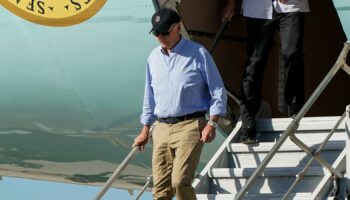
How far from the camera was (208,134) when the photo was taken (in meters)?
5.56

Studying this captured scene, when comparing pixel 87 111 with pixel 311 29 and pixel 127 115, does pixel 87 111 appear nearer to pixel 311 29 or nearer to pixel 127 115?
pixel 127 115

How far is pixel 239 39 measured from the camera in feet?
26.3

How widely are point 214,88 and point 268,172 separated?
1.04m

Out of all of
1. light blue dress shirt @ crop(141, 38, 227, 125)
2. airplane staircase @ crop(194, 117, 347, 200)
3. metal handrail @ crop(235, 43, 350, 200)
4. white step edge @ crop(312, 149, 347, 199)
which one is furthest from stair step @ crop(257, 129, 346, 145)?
light blue dress shirt @ crop(141, 38, 227, 125)

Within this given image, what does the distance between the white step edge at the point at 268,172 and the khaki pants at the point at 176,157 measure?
82cm

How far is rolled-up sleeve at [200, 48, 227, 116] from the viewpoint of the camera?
5645mm

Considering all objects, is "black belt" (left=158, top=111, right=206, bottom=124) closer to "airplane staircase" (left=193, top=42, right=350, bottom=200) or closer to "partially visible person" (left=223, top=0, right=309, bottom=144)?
"airplane staircase" (left=193, top=42, right=350, bottom=200)

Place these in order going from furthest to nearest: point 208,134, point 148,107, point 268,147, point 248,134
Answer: point 248,134, point 268,147, point 148,107, point 208,134

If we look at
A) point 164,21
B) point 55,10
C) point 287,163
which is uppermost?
point 55,10

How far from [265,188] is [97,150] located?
159cm

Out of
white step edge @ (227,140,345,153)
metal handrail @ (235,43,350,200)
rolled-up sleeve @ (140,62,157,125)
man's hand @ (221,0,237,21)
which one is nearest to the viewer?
metal handrail @ (235,43,350,200)

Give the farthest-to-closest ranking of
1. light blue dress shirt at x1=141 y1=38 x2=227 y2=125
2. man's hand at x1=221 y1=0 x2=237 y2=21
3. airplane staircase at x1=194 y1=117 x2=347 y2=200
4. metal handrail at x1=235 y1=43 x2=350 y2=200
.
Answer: man's hand at x1=221 y1=0 x2=237 y2=21
airplane staircase at x1=194 y1=117 x2=347 y2=200
metal handrail at x1=235 y1=43 x2=350 y2=200
light blue dress shirt at x1=141 y1=38 x2=227 y2=125

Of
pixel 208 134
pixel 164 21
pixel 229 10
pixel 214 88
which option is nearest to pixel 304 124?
pixel 229 10

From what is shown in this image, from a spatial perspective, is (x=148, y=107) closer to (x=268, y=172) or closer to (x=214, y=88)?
(x=214, y=88)
